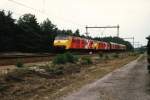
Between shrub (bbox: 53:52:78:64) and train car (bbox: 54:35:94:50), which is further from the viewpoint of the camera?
train car (bbox: 54:35:94:50)

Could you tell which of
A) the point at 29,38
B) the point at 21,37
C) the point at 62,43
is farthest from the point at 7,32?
the point at 62,43

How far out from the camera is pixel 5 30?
59.3 m

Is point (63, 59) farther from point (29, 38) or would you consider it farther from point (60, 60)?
point (29, 38)

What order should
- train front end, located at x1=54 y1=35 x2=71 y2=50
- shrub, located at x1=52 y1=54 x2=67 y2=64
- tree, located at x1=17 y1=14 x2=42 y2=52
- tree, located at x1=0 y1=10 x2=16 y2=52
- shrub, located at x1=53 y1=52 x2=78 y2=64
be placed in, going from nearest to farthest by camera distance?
1. shrub, located at x1=52 y1=54 x2=67 y2=64
2. shrub, located at x1=53 y1=52 x2=78 y2=64
3. train front end, located at x1=54 y1=35 x2=71 y2=50
4. tree, located at x1=0 y1=10 x2=16 y2=52
5. tree, located at x1=17 y1=14 x2=42 y2=52

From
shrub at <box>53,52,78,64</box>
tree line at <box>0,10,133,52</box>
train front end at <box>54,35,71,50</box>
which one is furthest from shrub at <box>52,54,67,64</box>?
tree line at <box>0,10,133,52</box>

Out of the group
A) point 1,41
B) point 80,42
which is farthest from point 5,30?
point 80,42

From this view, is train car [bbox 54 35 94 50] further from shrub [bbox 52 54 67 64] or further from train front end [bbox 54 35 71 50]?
shrub [bbox 52 54 67 64]

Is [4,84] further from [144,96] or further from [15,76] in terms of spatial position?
[144,96]

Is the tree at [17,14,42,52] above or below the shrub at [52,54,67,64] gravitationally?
above

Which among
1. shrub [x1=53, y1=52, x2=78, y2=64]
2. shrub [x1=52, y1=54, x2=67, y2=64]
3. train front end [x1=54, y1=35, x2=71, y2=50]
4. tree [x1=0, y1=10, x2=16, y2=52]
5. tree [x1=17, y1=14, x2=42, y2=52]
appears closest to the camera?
shrub [x1=52, y1=54, x2=67, y2=64]

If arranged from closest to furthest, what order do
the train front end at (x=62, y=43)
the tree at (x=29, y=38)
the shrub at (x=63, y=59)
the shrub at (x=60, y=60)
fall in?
the shrub at (x=60, y=60), the shrub at (x=63, y=59), the train front end at (x=62, y=43), the tree at (x=29, y=38)

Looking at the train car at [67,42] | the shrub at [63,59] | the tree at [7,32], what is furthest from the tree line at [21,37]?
the shrub at [63,59]

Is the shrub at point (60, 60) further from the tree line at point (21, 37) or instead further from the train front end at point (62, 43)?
the tree line at point (21, 37)

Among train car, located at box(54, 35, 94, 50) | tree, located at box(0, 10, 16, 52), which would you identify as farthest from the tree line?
train car, located at box(54, 35, 94, 50)
